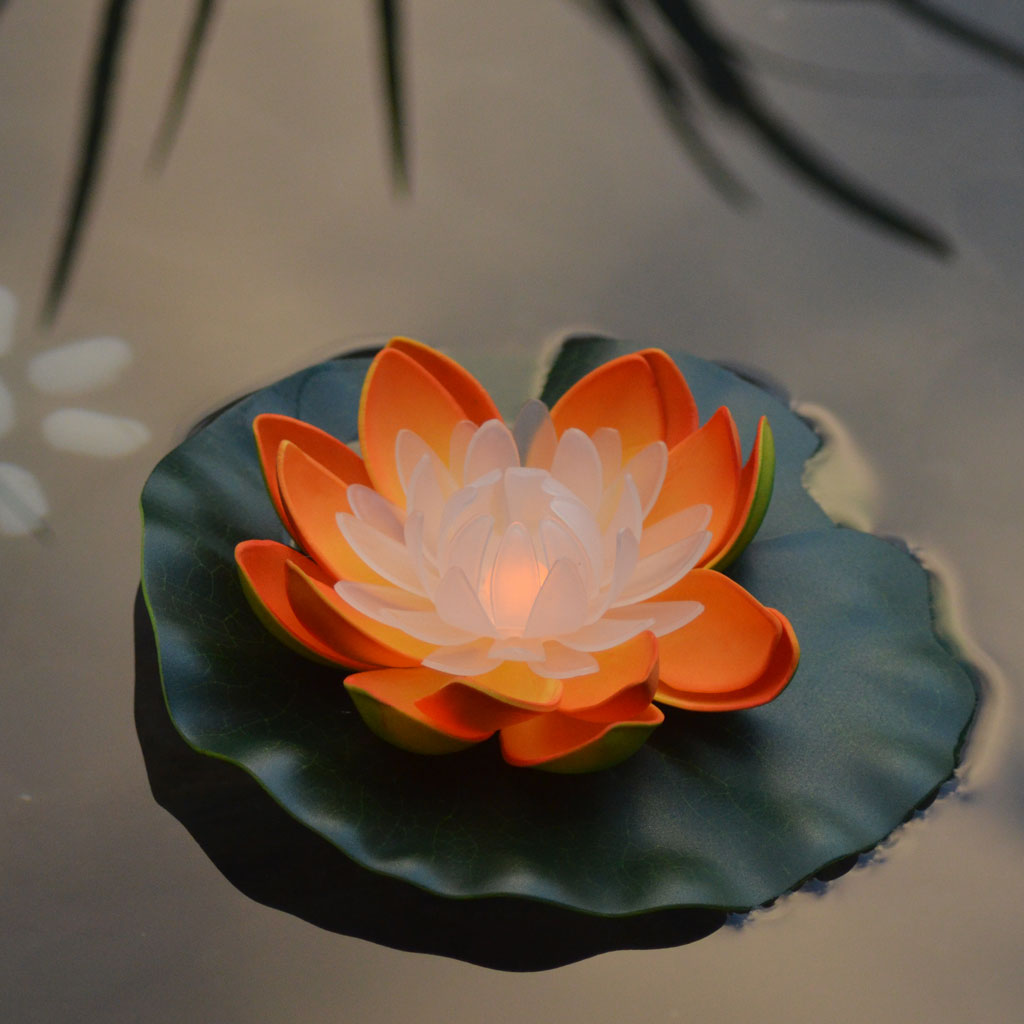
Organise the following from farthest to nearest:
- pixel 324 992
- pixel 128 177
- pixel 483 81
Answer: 1. pixel 483 81
2. pixel 128 177
3. pixel 324 992

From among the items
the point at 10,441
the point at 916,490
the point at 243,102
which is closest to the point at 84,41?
the point at 243,102

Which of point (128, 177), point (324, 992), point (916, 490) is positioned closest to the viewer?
point (324, 992)

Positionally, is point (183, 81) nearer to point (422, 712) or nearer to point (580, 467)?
point (580, 467)

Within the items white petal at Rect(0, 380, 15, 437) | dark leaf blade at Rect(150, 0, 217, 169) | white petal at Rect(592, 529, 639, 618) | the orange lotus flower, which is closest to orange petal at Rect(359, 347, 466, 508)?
the orange lotus flower

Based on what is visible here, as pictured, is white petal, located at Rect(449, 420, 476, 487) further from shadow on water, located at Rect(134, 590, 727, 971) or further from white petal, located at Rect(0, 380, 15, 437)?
white petal, located at Rect(0, 380, 15, 437)

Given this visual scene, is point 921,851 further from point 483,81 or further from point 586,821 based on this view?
point 483,81

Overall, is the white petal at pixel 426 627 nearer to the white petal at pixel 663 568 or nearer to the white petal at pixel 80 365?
the white petal at pixel 663 568

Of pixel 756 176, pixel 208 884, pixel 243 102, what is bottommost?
pixel 208 884
